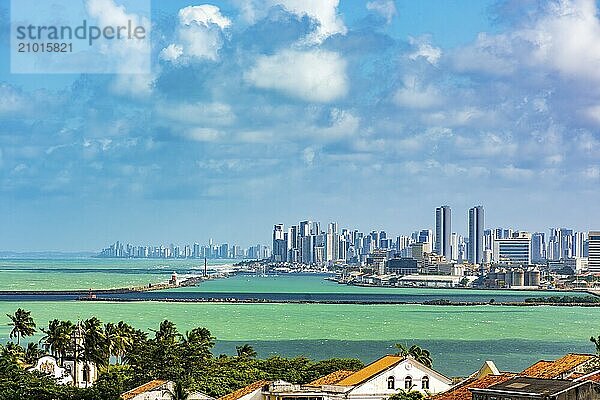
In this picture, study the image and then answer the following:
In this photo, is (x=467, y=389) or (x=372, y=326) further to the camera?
(x=372, y=326)

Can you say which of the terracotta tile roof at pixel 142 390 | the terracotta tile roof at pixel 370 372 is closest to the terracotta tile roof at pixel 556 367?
the terracotta tile roof at pixel 370 372

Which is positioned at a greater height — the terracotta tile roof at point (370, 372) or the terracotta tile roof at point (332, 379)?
the terracotta tile roof at point (370, 372)

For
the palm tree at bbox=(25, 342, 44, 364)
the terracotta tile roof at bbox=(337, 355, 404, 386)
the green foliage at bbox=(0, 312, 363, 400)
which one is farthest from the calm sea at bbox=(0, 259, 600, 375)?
the terracotta tile roof at bbox=(337, 355, 404, 386)

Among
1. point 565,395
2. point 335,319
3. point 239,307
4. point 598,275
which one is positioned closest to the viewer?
point 565,395

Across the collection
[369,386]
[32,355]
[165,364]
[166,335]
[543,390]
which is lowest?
[32,355]

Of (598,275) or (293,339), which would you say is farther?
(598,275)

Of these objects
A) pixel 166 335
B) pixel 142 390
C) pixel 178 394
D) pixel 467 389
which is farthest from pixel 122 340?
pixel 467 389

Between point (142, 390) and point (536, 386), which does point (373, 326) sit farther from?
point (536, 386)

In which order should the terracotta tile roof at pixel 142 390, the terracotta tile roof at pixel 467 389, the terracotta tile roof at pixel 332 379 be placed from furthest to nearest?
the terracotta tile roof at pixel 332 379
the terracotta tile roof at pixel 142 390
the terracotta tile roof at pixel 467 389

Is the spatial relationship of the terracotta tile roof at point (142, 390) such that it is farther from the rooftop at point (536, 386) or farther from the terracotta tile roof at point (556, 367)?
the rooftop at point (536, 386)

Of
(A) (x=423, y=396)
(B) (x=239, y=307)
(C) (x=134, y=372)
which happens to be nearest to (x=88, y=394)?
(A) (x=423, y=396)

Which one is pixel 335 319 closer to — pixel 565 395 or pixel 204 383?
pixel 204 383
